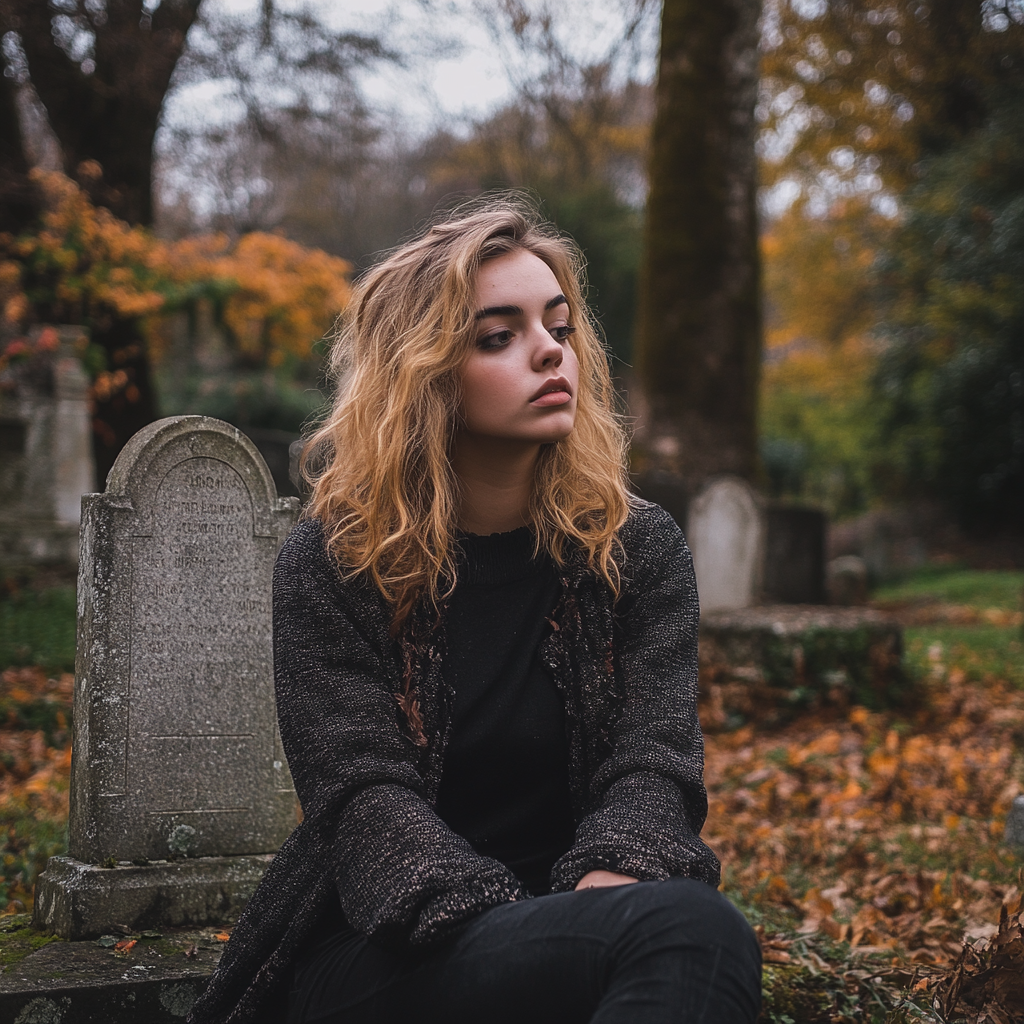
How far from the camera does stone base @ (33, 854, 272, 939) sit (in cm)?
304

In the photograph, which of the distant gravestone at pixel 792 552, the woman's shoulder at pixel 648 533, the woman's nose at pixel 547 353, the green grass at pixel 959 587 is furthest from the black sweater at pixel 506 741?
the green grass at pixel 959 587

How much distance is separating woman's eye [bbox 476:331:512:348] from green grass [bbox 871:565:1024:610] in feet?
39.1

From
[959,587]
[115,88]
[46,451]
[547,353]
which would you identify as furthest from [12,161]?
[959,587]

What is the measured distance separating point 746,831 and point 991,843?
102 cm

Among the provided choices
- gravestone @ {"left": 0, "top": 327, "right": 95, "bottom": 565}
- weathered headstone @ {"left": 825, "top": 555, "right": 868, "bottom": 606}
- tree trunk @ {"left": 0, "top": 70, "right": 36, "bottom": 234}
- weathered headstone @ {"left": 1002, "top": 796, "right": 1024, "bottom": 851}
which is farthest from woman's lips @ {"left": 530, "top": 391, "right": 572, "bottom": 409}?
weathered headstone @ {"left": 825, "top": 555, "right": 868, "bottom": 606}

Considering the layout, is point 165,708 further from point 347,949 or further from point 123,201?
point 123,201

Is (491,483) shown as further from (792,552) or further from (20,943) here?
(792,552)

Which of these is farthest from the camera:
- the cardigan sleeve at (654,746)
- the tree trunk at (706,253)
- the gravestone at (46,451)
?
the gravestone at (46,451)

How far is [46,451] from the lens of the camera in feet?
36.5

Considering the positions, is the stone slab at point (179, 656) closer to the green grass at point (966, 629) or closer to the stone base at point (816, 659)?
the stone base at point (816, 659)

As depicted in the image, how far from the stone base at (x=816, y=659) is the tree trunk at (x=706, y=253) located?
2681mm

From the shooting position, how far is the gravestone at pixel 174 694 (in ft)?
10.4

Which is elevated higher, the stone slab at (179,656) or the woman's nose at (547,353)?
the woman's nose at (547,353)

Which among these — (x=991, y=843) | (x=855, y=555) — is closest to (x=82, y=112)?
(x=991, y=843)
